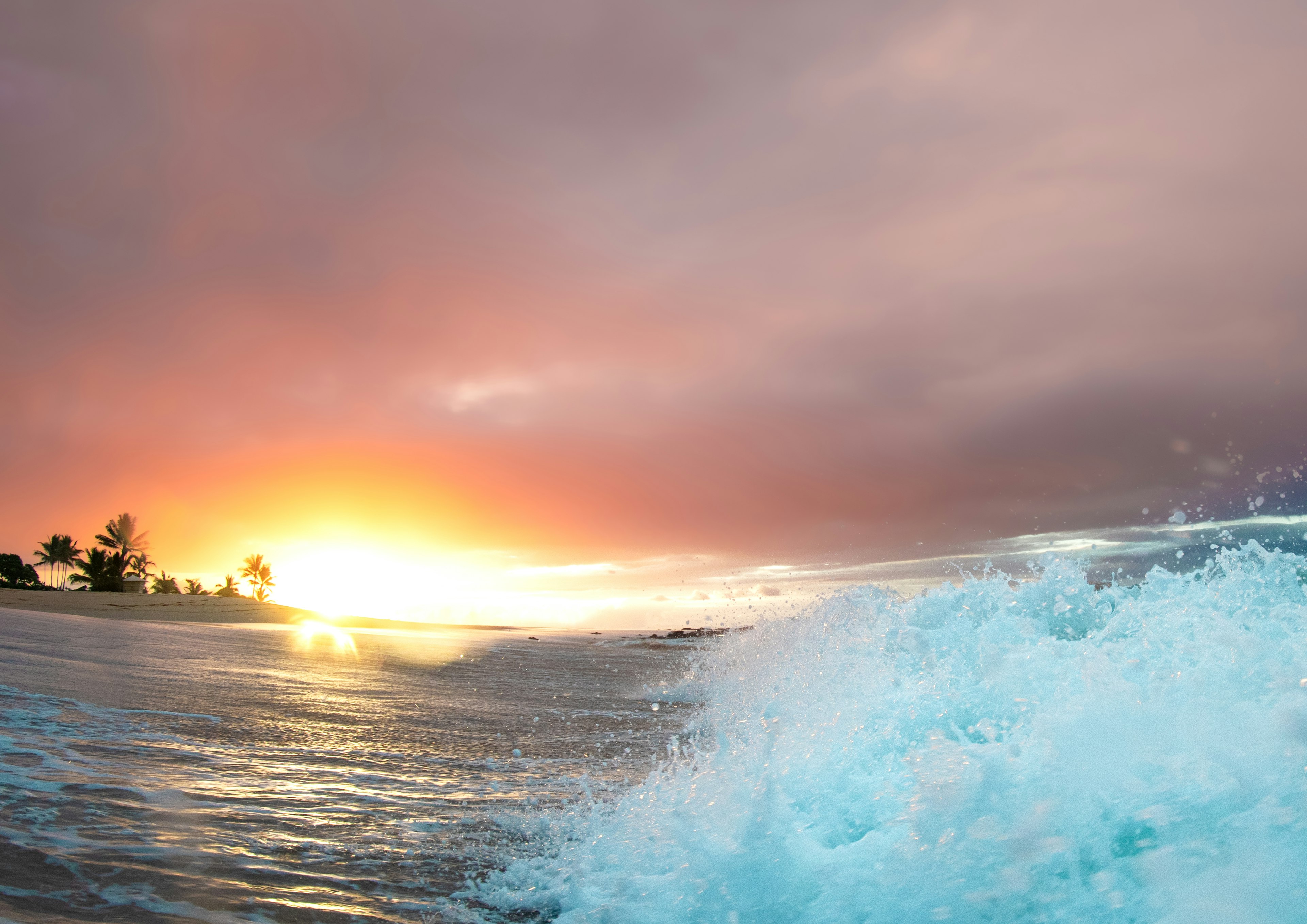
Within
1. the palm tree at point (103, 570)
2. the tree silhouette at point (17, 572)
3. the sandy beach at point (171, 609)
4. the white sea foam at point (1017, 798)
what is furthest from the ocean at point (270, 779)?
the tree silhouette at point (17, 572)

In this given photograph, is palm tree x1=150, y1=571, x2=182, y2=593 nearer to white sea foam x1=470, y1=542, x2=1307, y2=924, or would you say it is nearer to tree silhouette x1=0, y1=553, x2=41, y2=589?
tree silhouette x1=0, y1=553, x2=41, y2=589

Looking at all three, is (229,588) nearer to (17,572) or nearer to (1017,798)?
(17,572)

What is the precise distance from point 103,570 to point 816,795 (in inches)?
2896

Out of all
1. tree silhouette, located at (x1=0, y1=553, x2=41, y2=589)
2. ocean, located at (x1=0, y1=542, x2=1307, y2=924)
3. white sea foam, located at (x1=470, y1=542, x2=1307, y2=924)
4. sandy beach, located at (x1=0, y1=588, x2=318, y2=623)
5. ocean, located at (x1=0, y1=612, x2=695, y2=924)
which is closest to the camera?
white sea foam, located at (x1=470, y1=542, x2=1307, y2=924)

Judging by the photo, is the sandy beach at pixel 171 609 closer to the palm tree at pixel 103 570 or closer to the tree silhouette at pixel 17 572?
the palm tree at pixel 103 570

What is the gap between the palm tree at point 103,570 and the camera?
6103 cm

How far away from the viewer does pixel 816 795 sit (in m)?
5.29

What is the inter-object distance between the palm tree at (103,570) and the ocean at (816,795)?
6347 centimetres

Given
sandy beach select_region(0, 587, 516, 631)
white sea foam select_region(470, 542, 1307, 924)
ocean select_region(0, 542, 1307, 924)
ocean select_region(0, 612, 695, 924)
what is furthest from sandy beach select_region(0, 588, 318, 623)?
white sea foam select_region(470, 542, 1307, 924)

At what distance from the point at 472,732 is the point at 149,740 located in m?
3.82

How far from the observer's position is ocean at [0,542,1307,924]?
12.9ft

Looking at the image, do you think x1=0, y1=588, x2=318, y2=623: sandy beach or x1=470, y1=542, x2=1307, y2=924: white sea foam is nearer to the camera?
x1=470, y1=542, x2=1307, y2=924: white sea foam

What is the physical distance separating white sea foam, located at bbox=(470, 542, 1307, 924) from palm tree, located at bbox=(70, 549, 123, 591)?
7070 cm

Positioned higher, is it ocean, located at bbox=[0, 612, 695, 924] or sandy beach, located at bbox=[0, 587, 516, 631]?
ocean, located at bbox=[0, 612, 695, 924]
